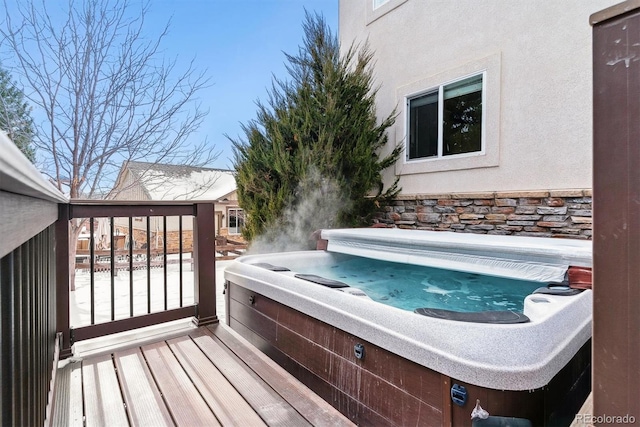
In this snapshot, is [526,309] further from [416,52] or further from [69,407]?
[416,52]

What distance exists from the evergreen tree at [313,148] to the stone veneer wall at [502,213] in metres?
0.56

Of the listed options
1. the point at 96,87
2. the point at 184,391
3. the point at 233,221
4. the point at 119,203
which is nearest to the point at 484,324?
the point at 184,391

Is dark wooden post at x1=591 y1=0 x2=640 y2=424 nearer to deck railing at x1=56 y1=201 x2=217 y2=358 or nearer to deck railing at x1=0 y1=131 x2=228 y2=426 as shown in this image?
deck railing at x1=0 y1=131 x2=228 y2=426

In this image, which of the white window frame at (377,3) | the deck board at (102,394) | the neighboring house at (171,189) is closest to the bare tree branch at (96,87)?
the neighboring house at (171,189)

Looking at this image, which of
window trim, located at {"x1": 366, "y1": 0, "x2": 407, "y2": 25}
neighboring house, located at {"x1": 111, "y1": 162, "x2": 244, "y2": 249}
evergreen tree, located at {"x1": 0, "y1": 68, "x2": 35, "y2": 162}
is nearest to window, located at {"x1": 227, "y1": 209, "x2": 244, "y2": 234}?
neighboring house, located at {"x1": 111, "y1": 162, "x2": 244, "y2": 249}

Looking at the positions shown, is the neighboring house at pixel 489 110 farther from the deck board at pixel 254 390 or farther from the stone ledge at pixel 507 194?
the deck board at pixel 254 390

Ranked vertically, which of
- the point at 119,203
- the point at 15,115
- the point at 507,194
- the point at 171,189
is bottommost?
the point at 119,203

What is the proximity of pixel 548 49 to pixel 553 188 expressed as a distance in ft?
5.56

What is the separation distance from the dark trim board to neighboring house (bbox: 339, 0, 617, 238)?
2956mm

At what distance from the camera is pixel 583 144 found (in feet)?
12.7

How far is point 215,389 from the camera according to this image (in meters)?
2.03

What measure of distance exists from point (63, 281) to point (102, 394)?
3.06ft

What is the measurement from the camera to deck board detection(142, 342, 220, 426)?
5.75 ft

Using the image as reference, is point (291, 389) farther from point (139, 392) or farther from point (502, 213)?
point (502, 213)
